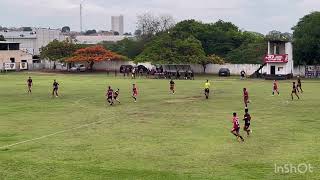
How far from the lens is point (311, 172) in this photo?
63.0 feet

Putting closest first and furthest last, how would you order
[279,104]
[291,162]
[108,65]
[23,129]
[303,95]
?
[291,162]
[23,129]
[279,104]
[303,95]
[108,65]

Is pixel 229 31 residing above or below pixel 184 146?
above

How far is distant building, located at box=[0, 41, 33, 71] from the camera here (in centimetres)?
11188

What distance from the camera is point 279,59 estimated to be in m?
82.3

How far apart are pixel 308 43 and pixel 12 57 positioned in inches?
2417

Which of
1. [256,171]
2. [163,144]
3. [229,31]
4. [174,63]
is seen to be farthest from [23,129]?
[229,31]

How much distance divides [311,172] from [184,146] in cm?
674

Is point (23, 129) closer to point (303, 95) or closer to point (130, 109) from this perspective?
point (130, 109)

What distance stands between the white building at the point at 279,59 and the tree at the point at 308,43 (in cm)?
473

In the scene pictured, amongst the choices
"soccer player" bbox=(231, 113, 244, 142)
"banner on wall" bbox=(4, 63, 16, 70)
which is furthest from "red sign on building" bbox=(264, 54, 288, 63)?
"soccer player" bbox=(231, 113, 244, 142)

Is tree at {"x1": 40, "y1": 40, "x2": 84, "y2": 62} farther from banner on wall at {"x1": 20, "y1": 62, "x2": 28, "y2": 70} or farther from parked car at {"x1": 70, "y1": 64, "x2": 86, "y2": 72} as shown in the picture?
banner on wall at {"x1": 20, "y1": 62, "x2": 28, "y2": 70}

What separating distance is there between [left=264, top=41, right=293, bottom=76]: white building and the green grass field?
37625 mm

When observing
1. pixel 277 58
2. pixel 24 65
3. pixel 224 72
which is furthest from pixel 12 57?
pixel 277 58

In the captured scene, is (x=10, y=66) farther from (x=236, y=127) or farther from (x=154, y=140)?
(x=236, y=127)
